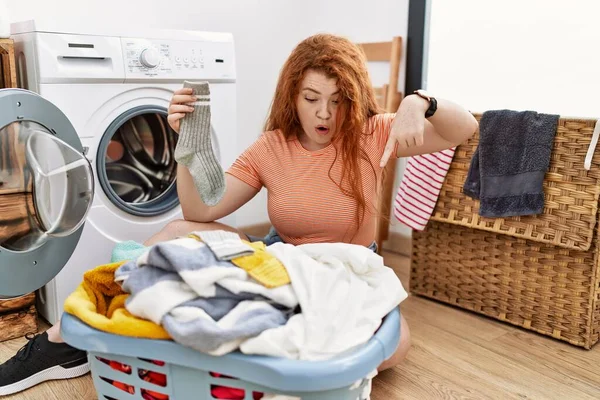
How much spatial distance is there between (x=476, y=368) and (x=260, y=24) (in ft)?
5.75

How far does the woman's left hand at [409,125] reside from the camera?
1165mm

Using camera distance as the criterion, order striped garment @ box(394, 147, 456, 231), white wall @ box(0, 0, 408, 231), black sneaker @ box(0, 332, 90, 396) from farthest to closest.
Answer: white wall @ box(0, 0, 408, 231)
striped garment @ box(394, 147, 456, 231)
black sneaker @ box(0, 332, 90, 396)

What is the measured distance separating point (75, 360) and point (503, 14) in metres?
1.81

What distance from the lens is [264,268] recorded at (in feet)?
3.34

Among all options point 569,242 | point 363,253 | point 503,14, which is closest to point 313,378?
point 363,253

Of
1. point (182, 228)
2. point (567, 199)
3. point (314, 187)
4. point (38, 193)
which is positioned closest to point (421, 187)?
point (567, 199)

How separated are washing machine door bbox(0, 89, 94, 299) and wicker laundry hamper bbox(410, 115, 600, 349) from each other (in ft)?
3.78

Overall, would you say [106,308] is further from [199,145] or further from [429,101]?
[429,101]

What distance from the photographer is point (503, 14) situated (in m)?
2.07

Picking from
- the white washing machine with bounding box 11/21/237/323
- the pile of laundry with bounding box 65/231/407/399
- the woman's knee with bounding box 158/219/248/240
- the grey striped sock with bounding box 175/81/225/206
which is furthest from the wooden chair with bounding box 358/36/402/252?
the pile of laundry with bounding box 65/231/407/399

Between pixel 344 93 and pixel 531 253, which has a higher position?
pixel 344 93

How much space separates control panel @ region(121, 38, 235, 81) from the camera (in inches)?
69.3

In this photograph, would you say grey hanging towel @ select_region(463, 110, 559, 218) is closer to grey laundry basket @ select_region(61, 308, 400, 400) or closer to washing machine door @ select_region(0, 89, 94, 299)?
grey laundry basket @ select_region(61, 308, 400, 400)

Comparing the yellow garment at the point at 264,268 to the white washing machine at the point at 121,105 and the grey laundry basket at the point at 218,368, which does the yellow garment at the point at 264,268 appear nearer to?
the grey laundry basket at the point at 218,368
